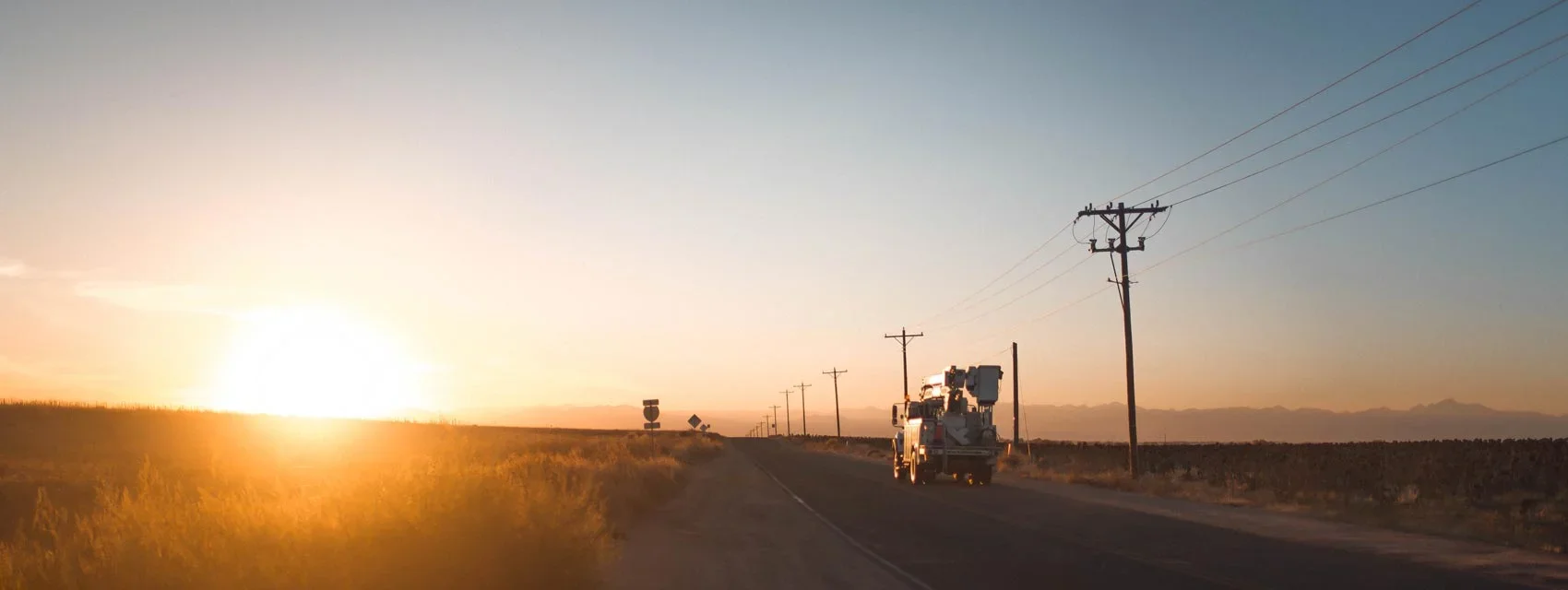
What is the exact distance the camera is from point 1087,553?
1518 centimetres

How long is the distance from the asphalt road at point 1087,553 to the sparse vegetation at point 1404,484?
160 inches

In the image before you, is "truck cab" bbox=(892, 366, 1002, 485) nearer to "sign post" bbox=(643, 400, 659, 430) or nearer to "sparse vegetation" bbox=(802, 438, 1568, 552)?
"sparse vegetation" bbox=(802, 438, 1568, 552)

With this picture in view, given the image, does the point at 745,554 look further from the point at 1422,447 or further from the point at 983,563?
the point at 1422,447

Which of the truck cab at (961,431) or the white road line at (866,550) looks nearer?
the white road line at (866,550)

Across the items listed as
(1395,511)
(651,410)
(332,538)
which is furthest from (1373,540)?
(651,410)

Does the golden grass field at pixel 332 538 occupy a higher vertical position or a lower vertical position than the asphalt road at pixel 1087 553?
higher

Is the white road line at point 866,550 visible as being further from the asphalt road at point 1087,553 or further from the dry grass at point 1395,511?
the dry grass at point 1395,511

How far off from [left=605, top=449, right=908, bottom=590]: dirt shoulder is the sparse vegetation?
10948mm

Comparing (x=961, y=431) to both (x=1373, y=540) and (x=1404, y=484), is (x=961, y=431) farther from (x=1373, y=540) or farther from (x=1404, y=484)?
(x=1373, y=540)

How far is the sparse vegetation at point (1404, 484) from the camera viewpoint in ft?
62.7

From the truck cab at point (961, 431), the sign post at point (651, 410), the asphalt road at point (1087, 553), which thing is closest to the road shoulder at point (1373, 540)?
the asphalt road at point (1087, 553)

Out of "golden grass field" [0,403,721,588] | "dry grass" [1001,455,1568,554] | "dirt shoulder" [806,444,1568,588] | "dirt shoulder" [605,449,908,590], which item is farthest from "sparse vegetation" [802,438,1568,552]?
"golden grass field" [0,403,721,588]

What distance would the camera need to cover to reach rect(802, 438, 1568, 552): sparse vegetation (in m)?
19.1

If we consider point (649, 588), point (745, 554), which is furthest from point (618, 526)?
point (649, 588)
